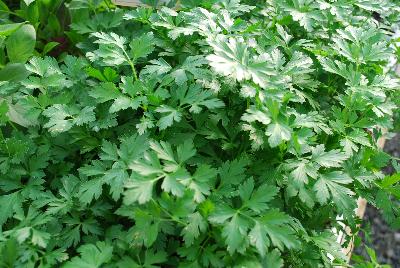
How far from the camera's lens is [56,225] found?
3.68 ft

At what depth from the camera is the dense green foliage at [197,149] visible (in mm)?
1004

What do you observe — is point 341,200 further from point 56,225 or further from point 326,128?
point 56,225

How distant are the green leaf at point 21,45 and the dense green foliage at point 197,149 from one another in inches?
1.4

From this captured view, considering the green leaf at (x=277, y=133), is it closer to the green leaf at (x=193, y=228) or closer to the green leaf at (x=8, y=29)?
the green leaf at (x=193, y=228)

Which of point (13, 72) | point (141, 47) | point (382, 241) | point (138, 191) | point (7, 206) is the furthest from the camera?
point (382, 241)

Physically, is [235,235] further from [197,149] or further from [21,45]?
[21,45]

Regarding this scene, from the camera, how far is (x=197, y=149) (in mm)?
1248

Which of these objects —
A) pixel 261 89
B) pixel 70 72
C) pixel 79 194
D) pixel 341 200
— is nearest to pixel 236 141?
pixel 261 89

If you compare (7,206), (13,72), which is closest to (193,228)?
(7,206)

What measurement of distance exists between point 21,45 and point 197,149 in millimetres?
731

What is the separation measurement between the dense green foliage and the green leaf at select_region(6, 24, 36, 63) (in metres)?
0.04

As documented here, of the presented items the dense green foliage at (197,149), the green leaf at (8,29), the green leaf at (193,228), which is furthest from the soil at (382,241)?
the green leaf at (8,29)

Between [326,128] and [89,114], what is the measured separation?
0.62 m

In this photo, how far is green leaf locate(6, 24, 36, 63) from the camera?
154cm
